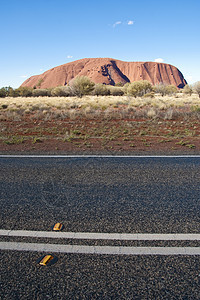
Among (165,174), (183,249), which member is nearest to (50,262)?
(183,249)

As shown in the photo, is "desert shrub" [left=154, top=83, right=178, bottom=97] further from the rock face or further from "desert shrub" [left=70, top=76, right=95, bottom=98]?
the rock face

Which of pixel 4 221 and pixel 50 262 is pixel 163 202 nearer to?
pixel 50 262

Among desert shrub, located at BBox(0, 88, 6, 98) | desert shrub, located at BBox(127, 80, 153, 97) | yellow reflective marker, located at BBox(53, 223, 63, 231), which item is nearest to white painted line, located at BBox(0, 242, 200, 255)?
yellow reflective marker, located at BBox(53, 223, 63, 231)

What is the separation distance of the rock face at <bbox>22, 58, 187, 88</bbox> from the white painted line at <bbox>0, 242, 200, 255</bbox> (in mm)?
150326

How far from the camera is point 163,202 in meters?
3.62

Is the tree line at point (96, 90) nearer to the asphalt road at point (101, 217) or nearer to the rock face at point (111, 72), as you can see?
the asphalt road at point (101, 217)

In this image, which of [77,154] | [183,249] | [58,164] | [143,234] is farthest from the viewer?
[77,154]

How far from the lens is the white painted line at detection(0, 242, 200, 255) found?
7.91 feet

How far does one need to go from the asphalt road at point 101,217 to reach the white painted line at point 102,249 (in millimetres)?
69

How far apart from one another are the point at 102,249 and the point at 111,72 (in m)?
167

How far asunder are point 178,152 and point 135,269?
566cm

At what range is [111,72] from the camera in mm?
161125

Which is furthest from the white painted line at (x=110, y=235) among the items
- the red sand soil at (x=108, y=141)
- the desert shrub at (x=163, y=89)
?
the desert shrub at (x=163, y=89)

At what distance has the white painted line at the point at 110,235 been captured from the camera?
2654 mm
